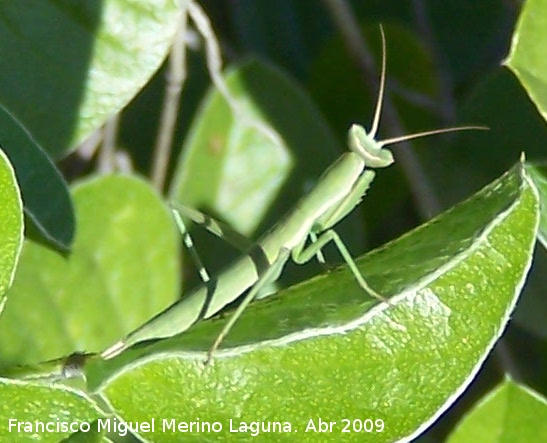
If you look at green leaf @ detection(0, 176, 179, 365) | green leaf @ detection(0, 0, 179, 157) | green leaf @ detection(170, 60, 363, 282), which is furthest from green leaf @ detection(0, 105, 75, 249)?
green leaf @ detection(170, 60, 363, 282)

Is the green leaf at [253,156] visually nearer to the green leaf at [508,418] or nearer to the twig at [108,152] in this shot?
the twig at [108,152]

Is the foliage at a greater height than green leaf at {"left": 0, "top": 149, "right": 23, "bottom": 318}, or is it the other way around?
green leaf at {"left": 0, "top": 149, "right": 23, "bottom": 318}

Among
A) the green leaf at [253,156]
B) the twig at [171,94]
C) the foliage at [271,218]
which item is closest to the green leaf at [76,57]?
the foliage at [271,218]

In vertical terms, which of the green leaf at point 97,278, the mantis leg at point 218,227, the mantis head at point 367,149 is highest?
the mantis head at point 367,149

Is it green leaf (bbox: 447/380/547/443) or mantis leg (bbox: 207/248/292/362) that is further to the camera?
green leaf (bbox: 447/380/547/443)

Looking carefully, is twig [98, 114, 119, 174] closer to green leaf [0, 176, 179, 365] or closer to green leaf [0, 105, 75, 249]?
green leaf [0, 176, 179, 365]

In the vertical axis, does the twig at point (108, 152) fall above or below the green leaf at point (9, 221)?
below

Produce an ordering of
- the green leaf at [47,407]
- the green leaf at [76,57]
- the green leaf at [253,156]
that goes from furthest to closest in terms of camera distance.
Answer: the green leaf at [253,156]
the green leaf at [76,57]
the green leaf at [47,407]
